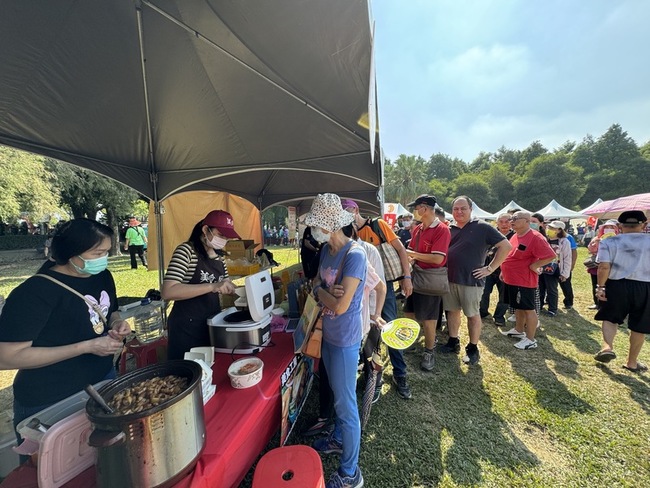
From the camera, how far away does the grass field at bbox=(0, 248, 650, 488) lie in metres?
1.92

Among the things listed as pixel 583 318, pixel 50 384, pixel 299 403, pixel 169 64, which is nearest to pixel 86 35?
pixel 169 64

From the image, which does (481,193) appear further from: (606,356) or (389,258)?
(389,258)

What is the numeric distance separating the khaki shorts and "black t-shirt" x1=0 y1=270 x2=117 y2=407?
11.1ft

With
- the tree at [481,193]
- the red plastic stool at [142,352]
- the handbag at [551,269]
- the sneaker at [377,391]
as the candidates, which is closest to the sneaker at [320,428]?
the sneaker at [377,391]

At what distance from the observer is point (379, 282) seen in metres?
2.00

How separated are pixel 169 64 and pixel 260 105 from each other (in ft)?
2.50

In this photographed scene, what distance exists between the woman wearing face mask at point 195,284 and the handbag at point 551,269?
5532 millimetres

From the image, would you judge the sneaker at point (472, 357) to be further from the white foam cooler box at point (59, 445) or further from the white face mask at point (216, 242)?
the white foam cooler box at point (59, 445)

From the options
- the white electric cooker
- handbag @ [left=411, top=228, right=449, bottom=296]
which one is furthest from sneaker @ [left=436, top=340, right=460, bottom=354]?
the white electric cooker

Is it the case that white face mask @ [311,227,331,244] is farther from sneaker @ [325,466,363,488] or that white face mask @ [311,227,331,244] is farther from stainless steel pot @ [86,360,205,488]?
sneaker @ [325,466,363,488]

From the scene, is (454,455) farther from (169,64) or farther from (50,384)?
(169,64)

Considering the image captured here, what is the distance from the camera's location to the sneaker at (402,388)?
2689 mm

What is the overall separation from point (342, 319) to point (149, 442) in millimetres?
1048

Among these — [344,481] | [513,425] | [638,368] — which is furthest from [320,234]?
[638,368]
